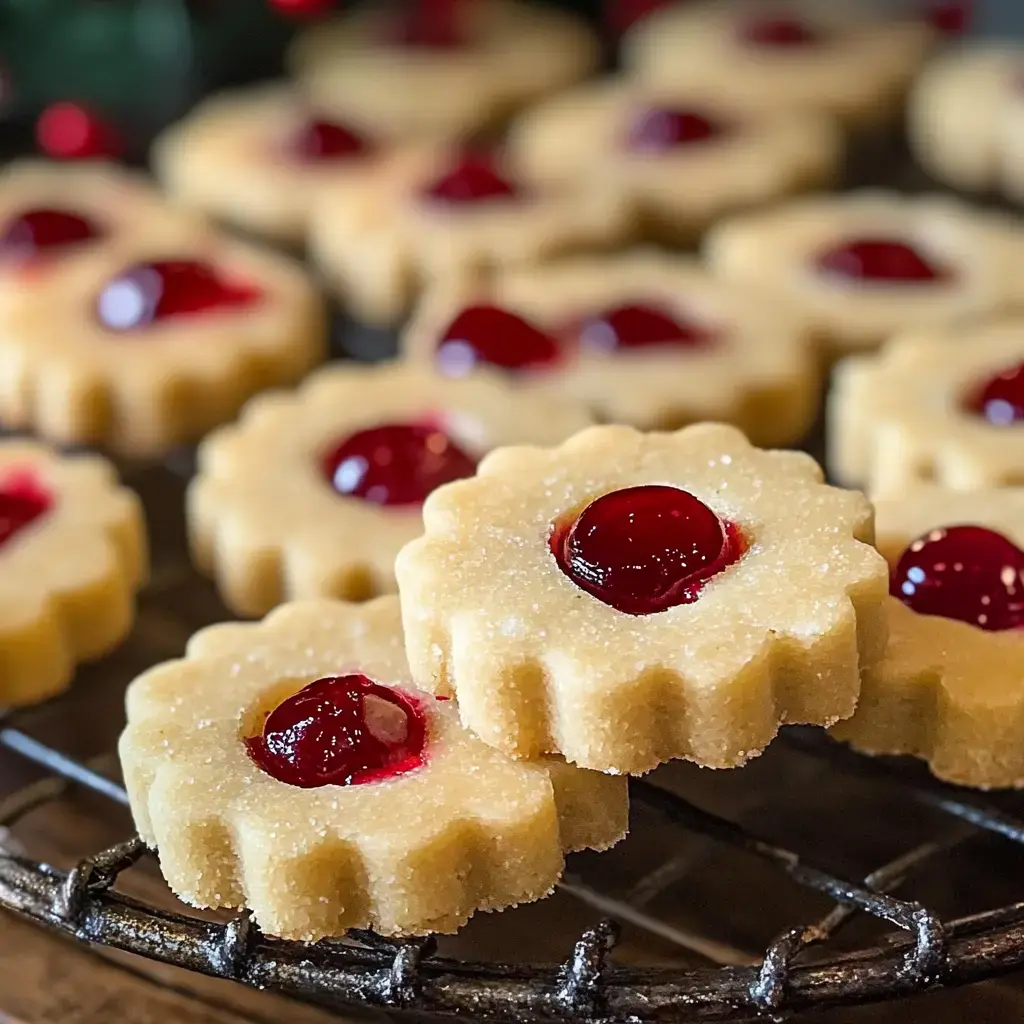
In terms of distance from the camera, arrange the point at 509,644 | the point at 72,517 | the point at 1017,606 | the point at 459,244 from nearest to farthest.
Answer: the point at 509,644, the point at 1017,606, the point at 72,517, the point at 459,244

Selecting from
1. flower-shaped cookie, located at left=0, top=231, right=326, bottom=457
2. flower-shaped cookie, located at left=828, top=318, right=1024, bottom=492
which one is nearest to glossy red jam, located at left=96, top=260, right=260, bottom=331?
flower-shaped cookie, located at left=0, top=231, right=326, bottom=457

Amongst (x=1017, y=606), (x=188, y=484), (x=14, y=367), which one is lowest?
(x=188, y=484)

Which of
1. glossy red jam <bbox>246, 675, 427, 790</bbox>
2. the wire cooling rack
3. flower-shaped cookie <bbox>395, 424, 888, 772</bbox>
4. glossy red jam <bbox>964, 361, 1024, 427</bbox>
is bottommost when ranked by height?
the wire cooling rack

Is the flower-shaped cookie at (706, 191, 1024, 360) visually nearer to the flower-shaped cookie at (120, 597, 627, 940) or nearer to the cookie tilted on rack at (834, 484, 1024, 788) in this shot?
the cookie tilted on rack at (834, 484, 1024, 788)

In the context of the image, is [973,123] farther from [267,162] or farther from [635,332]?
[267,162]

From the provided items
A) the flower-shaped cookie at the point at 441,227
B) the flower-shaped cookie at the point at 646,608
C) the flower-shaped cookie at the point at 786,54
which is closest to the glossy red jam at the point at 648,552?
Result: the flower-shaped cookie at the point at 646,608

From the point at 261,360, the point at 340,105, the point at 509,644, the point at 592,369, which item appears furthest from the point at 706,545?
the point at 340,105

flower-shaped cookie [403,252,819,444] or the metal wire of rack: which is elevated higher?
the metal wire of rack

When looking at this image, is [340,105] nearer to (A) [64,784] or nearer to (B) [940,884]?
(A) [64,784]
